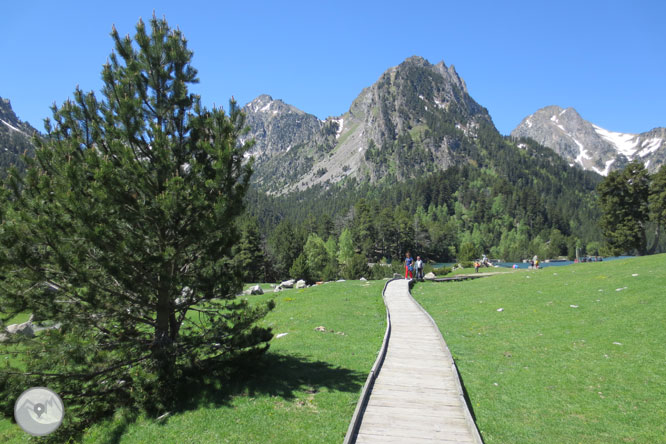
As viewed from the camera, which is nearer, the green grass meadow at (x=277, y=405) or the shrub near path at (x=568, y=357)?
the green grass meadow at (x=277, y=405)

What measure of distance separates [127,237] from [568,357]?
15.0 m

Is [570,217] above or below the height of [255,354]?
above

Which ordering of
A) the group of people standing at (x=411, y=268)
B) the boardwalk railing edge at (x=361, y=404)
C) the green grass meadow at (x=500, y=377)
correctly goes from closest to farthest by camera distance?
the boardwalk railing edge at (x=361, y=404) → the green grass meadow at (x=500, y=377) → the group of people standing at (x=411, y=268)

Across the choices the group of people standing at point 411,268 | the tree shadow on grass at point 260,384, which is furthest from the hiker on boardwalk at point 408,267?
the tree shadow on grass at point 260,384

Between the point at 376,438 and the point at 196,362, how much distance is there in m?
5.59

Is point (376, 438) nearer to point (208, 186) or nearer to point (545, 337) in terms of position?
point (208, 186)

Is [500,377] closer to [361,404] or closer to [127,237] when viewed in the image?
[361,404]

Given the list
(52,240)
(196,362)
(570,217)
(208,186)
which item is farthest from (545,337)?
(570,217)

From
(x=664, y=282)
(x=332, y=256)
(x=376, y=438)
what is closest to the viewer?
(x=376, y=438)

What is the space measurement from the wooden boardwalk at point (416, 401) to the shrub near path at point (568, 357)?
73 cm

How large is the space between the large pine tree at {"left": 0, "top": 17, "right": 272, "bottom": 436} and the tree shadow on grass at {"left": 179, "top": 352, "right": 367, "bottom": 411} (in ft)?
1.98

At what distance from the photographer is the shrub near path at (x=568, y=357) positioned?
865cm

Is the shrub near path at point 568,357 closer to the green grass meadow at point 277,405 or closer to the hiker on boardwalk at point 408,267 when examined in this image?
the green grass meadow at point 277,405

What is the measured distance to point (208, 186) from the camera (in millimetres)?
9242
